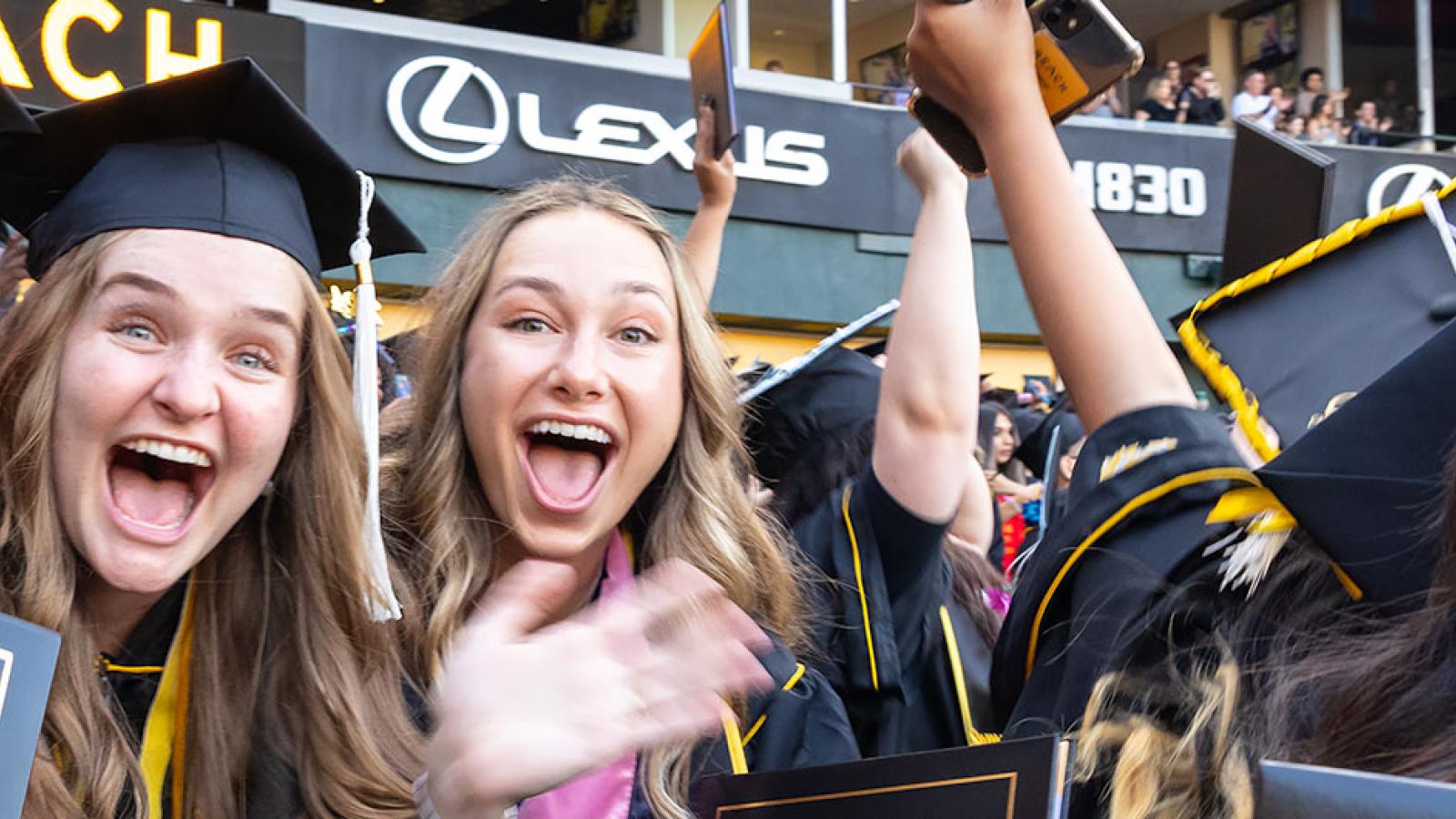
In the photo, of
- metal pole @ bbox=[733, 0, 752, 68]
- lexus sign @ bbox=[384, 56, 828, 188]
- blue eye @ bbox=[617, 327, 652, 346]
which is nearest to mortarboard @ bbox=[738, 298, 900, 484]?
blue eye @ bbox=[617, 327, 652, 346]

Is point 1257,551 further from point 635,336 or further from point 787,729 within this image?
point 635,336

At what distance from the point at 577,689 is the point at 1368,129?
17599mm

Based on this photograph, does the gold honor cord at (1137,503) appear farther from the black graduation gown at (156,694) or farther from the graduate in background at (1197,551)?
the black graduation gown at (156,694)

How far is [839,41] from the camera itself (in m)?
15.9

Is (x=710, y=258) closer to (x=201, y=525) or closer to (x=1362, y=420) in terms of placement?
(x=201, y=525)

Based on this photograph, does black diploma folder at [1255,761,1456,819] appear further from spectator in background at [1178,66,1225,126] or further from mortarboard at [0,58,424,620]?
spectator in background at [1178,66,1225,126]

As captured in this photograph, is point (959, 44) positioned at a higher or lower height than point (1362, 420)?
higher

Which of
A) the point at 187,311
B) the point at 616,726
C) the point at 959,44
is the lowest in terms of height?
the point at 616,726

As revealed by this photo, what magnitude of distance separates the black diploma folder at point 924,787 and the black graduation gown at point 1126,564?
0.43 ft

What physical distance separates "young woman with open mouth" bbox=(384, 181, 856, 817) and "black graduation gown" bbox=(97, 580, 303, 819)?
0.23 metres

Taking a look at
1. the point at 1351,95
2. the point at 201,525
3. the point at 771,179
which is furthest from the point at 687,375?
the point at 1351,95

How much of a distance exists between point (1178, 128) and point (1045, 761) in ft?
53.2

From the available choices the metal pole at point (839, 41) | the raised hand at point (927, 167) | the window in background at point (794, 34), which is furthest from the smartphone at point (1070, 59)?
the window in background at point (794, 34)

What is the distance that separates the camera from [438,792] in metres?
1.56
